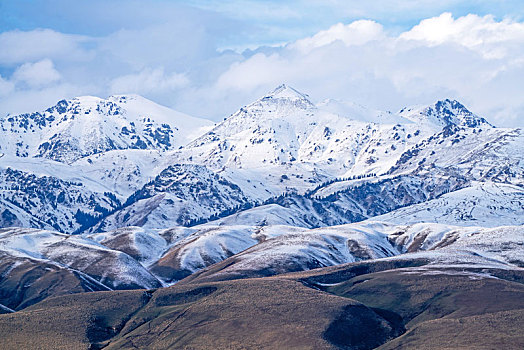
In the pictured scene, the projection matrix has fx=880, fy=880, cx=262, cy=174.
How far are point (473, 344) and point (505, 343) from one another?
684 centimetres

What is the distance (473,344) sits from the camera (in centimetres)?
19425

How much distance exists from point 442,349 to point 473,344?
7399 mm

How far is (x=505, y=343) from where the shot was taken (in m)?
192

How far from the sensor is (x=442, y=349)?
192625 mm

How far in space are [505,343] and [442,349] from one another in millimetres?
13733
